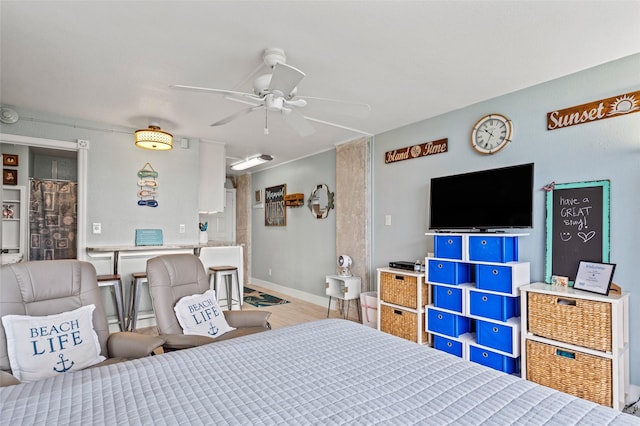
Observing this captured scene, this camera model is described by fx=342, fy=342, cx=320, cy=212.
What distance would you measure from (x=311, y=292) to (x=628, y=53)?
15.0ft

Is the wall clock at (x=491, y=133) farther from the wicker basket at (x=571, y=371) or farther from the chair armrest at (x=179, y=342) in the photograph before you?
the chair armrest at (x=179, y=342)

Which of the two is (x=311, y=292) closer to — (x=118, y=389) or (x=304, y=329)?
(x=304, y=329)

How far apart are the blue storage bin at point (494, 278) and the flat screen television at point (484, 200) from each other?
0.37 m

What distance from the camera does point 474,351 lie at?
9.80ft

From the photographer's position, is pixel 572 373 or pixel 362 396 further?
pixel 572 373

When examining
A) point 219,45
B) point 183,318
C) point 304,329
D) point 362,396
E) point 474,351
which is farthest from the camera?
point 474,351

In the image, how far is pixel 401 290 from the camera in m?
3.51

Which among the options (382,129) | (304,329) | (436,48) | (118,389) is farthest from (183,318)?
(382,129)

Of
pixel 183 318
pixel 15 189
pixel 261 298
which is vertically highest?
pixel 15 189

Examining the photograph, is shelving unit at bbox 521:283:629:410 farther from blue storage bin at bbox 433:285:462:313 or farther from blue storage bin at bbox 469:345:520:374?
blue storage bin at bbox 433:285:462:313

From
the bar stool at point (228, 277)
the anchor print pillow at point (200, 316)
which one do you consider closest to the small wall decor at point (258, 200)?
the bar stool at point (228, 277)

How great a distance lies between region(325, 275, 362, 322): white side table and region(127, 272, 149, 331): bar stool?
7.31ft

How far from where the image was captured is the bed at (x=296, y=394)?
990 millimetres

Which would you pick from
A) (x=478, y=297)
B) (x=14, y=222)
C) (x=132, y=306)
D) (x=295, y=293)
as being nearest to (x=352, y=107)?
(x=478, y=297)
